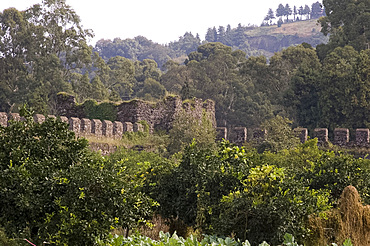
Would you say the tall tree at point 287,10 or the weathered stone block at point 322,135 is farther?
the tall tree at point 287,10

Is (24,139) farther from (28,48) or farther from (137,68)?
(137,68)

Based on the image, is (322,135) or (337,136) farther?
(337,136)

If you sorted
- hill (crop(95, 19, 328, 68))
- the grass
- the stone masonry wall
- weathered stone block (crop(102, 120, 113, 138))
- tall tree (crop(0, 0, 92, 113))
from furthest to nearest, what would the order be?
the grass, hill (crop(95, 19, 328, 68)), tall tree (crop(0, 0, 92, 113)), the stone masonry wall, weathered stone block (crop(102, 120, 113, 138))

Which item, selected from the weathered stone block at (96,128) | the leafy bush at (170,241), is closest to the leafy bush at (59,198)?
the leafy bush at (170,241)

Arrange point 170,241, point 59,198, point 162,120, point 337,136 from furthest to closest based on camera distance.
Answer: point 162,120 → point 337,136 → point 59,198 → point 170,241

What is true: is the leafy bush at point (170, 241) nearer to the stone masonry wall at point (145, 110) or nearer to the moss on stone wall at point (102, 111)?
the stone masonry wall at point (145, 110)

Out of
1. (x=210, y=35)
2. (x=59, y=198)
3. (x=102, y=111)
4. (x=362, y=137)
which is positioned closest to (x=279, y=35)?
(x=210, y=35)

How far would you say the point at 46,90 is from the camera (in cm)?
4091

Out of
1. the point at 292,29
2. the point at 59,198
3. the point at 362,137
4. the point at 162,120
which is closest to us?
the point at 59,198

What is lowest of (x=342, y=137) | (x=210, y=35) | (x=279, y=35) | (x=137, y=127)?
(x=342, y=137)

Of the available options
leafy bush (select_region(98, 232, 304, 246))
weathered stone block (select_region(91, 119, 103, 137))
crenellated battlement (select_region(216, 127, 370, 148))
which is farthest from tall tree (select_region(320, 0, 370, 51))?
leafy bush (select_region(98, 232, 304, 246))

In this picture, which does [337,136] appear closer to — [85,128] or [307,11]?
[85,128]

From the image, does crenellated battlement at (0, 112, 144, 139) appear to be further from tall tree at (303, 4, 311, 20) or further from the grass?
tall tree at (303, 4, 311, 20)

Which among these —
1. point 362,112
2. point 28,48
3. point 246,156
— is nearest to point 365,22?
point 362,112
